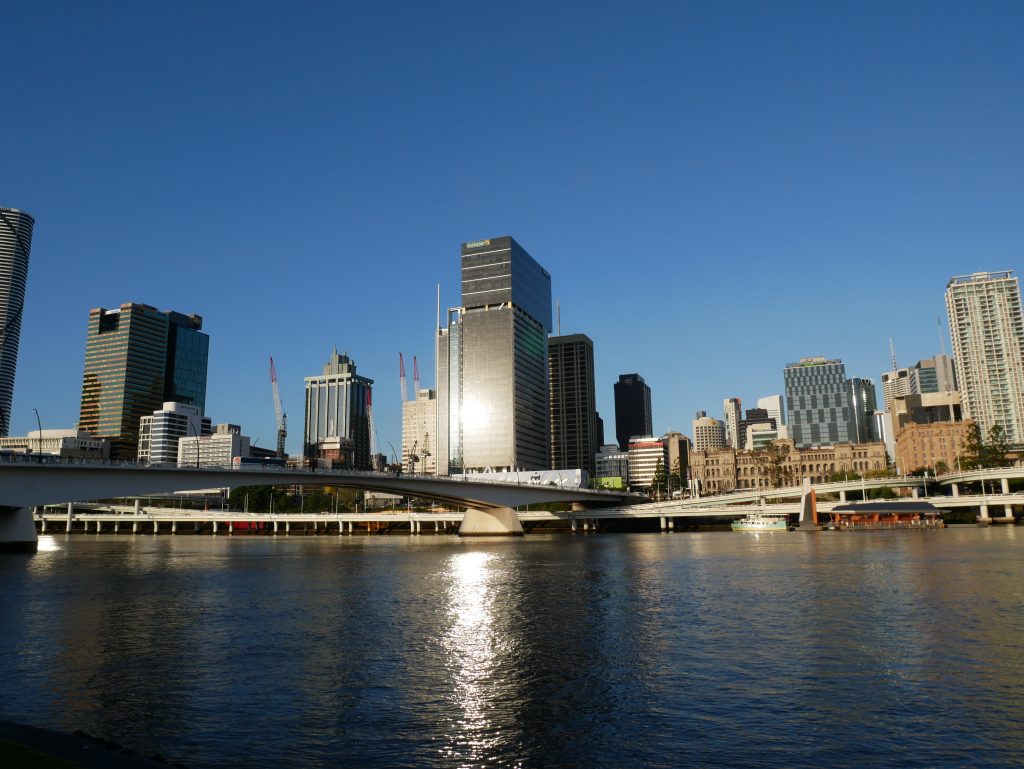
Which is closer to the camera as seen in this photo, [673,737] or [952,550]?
[673,737]

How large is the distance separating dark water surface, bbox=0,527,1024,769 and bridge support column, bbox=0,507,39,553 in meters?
45.7

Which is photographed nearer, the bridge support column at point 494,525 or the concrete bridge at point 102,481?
the concrete bridge at point 102,481

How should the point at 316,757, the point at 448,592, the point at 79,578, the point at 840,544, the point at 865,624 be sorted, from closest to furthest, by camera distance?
the point at 316,757, the point at 865,624, the point at 448,592, the point at 79,578, the point at 840,544

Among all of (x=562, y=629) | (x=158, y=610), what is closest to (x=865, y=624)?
(x=562, y=629)

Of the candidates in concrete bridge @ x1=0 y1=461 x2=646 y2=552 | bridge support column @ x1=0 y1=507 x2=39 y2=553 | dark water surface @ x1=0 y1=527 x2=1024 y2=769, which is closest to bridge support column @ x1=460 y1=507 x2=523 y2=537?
concrete bridge @ x1=0 y1=461 x2=646 y2=552

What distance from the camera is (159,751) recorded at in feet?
68.6

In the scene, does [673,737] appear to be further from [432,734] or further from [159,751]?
[159,751]

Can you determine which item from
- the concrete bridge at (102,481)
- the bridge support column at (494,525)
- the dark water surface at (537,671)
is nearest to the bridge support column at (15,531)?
the concrete bridge at (102,481)

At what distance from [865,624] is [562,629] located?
1610 centimetres

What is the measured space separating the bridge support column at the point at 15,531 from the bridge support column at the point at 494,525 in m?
94.8

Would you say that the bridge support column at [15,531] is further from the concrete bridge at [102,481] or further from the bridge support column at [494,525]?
the bridge support column at [494,525]

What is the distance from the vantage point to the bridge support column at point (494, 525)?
179000 millimetres

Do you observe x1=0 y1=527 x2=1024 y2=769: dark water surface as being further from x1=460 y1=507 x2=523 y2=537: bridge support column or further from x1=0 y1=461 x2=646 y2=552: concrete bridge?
x1=460 y1=507 x2=523 y2=537: bridge support column

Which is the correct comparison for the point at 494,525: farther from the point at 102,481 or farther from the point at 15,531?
the point at 15,531
